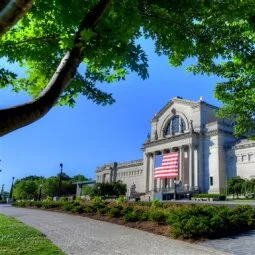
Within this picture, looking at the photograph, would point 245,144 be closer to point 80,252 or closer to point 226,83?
point 226,83

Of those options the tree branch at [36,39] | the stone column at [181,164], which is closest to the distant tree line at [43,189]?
the stone column at [181,164]

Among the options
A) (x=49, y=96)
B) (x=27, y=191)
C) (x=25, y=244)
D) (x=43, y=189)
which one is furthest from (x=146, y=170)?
(x=49, y=96)

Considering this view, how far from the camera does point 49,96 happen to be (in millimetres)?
3916

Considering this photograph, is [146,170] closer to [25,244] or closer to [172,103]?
[172,103]

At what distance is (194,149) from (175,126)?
36.6ft

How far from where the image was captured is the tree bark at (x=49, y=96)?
3364mm

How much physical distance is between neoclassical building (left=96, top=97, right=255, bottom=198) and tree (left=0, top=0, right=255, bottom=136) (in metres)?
54.4

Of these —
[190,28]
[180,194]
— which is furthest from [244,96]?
[180,194]

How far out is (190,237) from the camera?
12617mm

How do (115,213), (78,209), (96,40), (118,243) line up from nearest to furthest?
(96,40), (118,243), (115,213), (78,209)

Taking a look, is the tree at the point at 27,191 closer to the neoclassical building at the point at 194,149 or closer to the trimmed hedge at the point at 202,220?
the neoclassical building at the point at 194,149

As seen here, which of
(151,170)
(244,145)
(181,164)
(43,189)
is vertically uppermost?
(244,145)

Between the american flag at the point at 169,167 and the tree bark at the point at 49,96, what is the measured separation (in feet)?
212

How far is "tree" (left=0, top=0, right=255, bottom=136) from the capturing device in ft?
14.3
